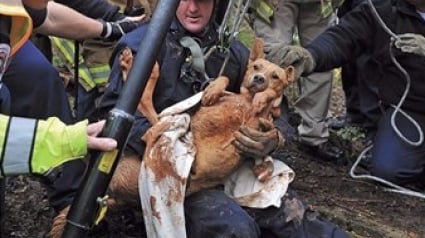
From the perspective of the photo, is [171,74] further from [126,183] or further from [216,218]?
[216,218]

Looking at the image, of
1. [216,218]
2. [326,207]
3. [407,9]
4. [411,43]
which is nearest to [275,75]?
[216,218]

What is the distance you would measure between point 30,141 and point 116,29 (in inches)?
57.0

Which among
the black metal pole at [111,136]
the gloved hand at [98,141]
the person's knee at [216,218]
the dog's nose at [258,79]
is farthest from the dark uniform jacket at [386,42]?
the gloved hand at [98,141]

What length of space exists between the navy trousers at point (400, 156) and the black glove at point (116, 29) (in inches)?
66.9

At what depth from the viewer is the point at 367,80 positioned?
507cm

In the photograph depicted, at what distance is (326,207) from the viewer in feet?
13.5

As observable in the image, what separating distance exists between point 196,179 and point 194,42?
0.55m

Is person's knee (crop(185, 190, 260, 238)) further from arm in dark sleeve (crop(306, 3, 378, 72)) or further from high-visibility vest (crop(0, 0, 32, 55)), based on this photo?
arm in dark sleeve (crop(306, 3, 378, 72))

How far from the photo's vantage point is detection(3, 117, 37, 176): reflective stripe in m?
Answer: 2.49

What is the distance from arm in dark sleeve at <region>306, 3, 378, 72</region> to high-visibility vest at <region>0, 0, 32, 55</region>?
2.08 metres

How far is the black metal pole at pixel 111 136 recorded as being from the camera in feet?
8.91

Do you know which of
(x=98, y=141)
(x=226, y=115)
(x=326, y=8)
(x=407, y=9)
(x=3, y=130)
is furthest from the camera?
(x=326, y=8)

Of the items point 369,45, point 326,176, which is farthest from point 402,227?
point 369,45

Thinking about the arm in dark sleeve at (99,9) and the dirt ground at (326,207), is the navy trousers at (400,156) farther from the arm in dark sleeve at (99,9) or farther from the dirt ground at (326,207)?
the arm in dark sleeve at (99,9)
